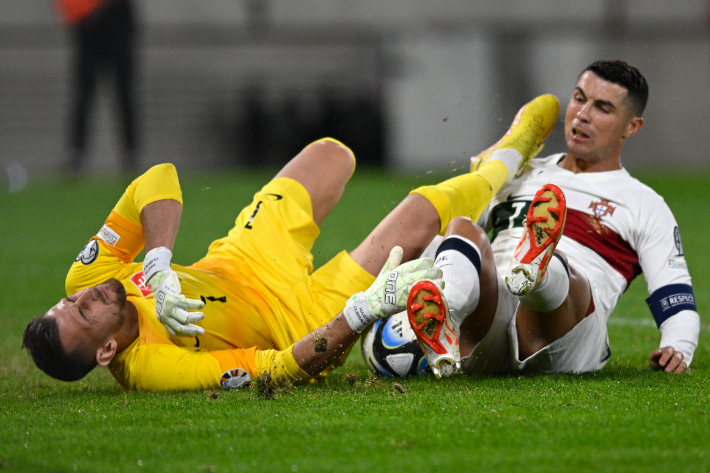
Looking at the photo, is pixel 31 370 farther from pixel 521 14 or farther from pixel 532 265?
pixel 521 14

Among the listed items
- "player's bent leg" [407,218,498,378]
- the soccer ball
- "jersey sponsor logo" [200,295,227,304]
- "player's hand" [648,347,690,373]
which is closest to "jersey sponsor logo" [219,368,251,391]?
"jersey sponsor logo" [200,295,227,304]

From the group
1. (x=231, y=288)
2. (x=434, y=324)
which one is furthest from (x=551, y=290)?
(x=231, y=288)

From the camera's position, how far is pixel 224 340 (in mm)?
3404

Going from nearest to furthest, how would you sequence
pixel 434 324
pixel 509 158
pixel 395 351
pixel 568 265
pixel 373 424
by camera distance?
pixel 373 424, pixel 434 324, pixel 568 265, pixel 395 351, pixel 509 158

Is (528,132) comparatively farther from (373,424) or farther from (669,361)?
(373,424)

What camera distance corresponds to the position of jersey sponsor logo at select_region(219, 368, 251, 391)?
3205mm

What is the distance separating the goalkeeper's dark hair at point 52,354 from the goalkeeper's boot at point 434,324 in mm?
1295

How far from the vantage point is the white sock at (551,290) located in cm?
300

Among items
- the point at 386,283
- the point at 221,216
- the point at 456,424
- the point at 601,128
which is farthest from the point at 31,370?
the point at 221,216

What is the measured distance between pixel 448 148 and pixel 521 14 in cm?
336

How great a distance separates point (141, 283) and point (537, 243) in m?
1.65

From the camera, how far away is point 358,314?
3082 millimetres

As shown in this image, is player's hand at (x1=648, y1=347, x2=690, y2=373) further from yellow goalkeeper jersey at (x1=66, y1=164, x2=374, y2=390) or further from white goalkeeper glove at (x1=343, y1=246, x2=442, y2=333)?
yellow goalkeeper jersey at (x1=66, y1=164, x2=374, y2=390)

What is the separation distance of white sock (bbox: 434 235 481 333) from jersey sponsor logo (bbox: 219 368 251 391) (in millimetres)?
828
